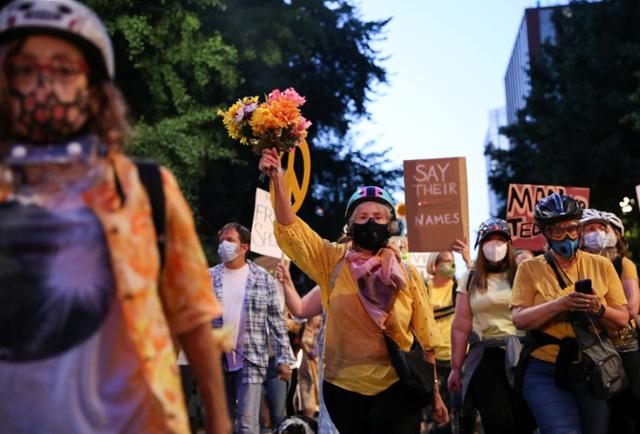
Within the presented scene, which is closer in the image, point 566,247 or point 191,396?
point 566,247

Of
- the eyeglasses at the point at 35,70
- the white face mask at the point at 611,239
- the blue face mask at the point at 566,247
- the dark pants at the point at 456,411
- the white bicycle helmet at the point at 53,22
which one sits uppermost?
the white bicycle helmet at the point at 53,22

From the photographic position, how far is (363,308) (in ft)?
24.0

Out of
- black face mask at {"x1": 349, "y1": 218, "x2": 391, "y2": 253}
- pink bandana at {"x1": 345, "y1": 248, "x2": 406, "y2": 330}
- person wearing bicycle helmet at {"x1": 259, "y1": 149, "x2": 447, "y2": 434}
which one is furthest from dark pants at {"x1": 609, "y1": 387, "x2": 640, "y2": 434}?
black face mask at {"x1": 349, "y1": 218, "x2": 391, "y2": 253}

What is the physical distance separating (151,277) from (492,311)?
6782 mm

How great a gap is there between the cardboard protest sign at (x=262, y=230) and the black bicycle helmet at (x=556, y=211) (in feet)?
19.2

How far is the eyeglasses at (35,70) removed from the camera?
9.91 feet

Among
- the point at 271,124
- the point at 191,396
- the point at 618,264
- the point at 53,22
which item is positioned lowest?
the point at 191,396

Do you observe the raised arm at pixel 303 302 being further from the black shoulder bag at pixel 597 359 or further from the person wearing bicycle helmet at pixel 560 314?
the black shoulder bag at pixel 597 359

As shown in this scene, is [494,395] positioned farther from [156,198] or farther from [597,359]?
[156,198]

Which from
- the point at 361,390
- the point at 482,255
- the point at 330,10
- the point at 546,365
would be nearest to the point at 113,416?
the point at 361,390

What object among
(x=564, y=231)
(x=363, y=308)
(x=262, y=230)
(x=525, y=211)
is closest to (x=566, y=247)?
(x=564, y=231)

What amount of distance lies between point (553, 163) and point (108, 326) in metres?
32.8

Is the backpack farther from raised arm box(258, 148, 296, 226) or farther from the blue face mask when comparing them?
the blue face mask

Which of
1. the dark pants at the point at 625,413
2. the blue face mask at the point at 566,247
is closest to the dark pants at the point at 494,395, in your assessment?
the dark pants at the point at 625,413
